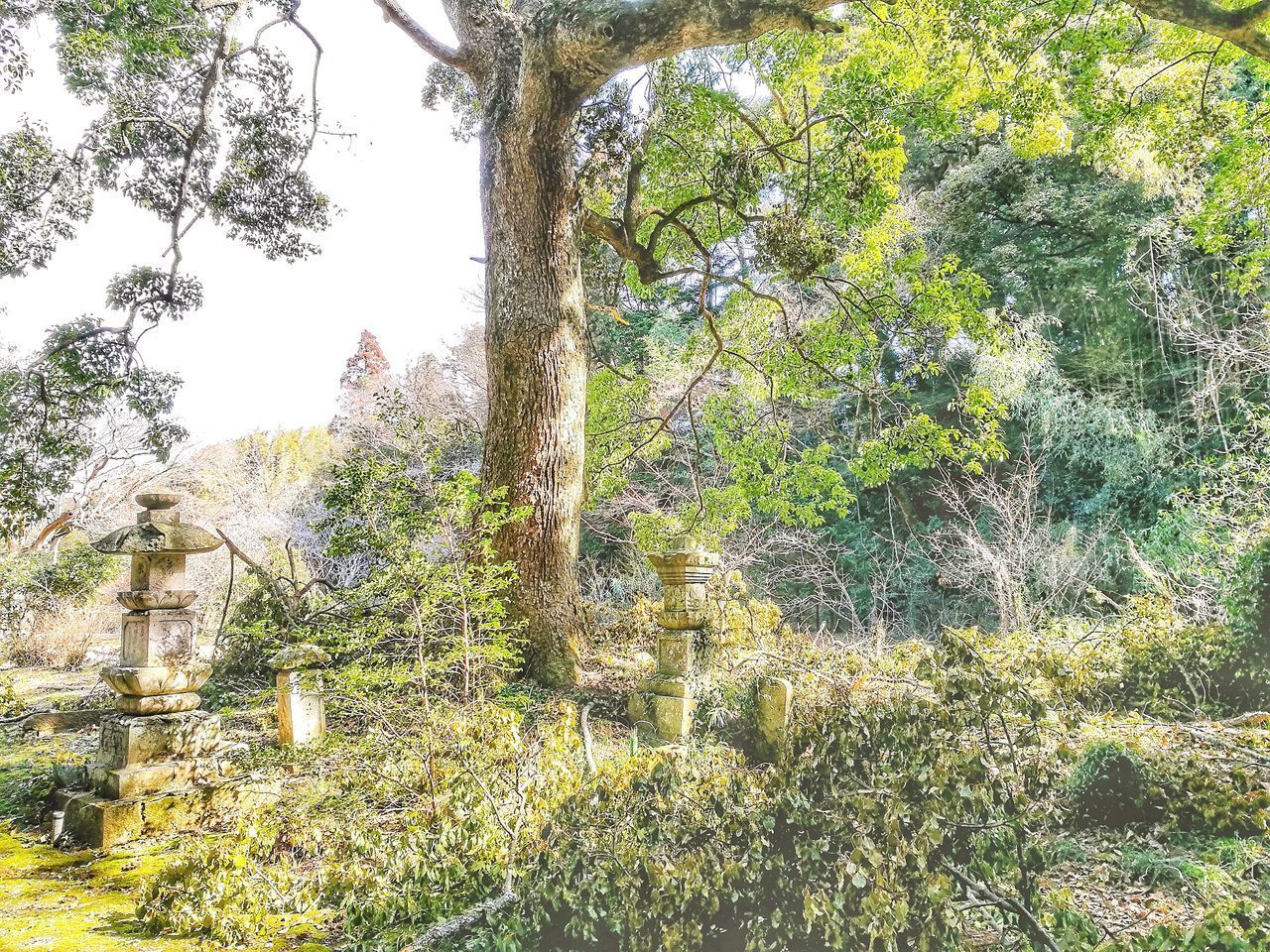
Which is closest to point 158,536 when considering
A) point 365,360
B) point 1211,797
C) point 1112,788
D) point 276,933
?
point 276,933

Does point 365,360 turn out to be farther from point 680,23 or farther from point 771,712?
point 771,712

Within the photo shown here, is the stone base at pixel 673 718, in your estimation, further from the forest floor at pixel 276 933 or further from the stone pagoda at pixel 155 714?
the stone pagoda at pixel 155 714

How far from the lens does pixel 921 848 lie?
1.65m

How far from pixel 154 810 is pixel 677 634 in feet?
9.43

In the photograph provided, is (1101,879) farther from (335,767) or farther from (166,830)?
(166,830)

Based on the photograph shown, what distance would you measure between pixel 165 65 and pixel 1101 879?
8613mm

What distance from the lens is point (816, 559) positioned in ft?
36.4

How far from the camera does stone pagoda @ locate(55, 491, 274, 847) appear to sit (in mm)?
3125

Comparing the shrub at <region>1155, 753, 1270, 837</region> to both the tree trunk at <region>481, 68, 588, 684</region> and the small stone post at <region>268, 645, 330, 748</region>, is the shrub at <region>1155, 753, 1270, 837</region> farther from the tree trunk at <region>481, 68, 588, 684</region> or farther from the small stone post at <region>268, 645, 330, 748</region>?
the small stone post at <region>268, 645, 330, 748</region>

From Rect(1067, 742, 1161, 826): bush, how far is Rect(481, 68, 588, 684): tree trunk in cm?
310

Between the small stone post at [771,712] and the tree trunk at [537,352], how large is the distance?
140cm

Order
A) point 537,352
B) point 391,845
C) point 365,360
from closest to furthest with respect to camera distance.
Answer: point 391,845 → point 537,352 → point 365,360

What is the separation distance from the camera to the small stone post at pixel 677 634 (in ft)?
14.6

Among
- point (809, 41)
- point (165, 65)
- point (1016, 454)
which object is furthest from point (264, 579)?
point (1016, 454)
